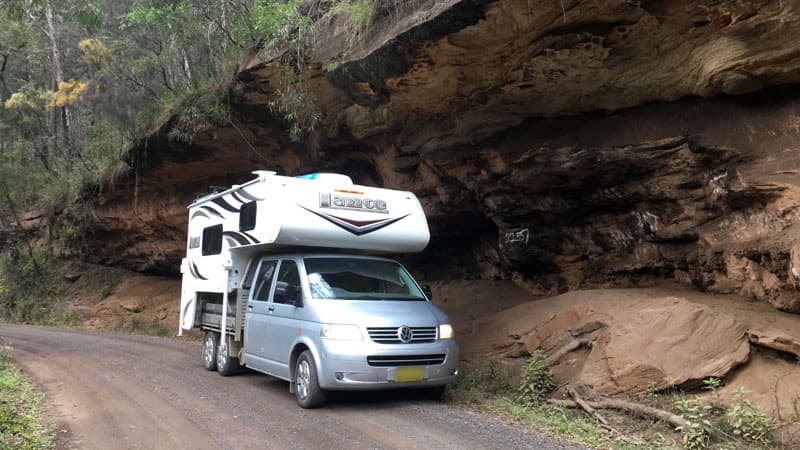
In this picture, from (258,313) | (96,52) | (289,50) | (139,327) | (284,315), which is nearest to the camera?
(284,315)

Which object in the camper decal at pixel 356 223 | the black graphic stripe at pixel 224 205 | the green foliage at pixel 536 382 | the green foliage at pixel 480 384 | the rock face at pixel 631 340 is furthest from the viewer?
the black graphic stripe at pixel 224 205

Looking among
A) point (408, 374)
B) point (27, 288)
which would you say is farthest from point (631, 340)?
point (27, 288)

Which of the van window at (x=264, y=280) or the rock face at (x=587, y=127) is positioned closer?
the rock face at (x=587, y=127)

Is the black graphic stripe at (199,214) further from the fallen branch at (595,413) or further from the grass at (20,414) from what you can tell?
the fallen branch at (595,413)

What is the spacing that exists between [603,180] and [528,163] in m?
1.25

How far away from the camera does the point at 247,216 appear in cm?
890

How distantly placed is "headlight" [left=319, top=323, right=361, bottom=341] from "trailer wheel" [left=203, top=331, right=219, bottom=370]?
395cm

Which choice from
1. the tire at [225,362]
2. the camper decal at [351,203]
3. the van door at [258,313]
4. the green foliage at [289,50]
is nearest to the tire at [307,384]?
the van door at [258,313]

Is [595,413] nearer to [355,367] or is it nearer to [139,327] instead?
[355,367]

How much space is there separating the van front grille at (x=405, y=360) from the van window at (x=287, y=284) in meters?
1.40

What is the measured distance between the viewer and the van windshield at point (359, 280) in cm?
763

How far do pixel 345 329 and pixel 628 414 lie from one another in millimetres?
3160

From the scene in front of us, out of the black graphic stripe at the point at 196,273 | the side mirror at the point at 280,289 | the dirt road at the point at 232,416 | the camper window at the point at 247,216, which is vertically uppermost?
the camper window at the point at 247,216

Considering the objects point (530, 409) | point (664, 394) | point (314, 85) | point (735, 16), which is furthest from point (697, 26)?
point (314, 85)
